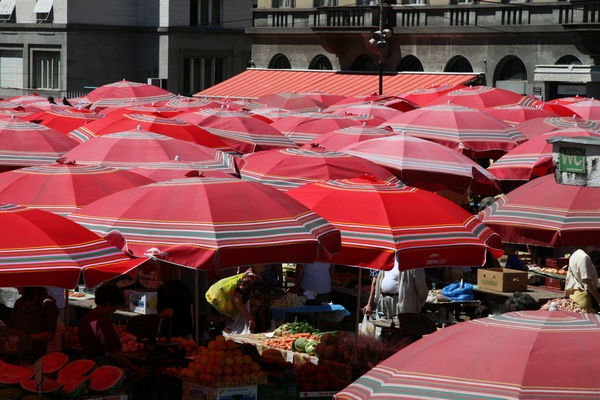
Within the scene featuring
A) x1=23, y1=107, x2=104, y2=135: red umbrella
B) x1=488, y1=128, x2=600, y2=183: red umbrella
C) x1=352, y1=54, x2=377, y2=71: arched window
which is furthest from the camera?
x1=352, y1=54, x2=377, y2=71: arched window

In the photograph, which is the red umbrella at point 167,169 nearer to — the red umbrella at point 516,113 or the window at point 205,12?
the red umbrella at point 516,113

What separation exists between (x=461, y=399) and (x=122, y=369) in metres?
5.28

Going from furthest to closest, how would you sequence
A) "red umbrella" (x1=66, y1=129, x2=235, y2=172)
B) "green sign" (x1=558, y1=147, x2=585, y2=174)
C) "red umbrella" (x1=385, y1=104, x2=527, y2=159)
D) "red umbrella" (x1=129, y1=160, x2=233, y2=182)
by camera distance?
"red umbrella" (x1=385, y1=104, x2=527, y2=159) < "red umbrella" (x1=66, y1=129, x2=235, y2=172) < "red umbrella" (x1=129, y1=160, x2=233, y2=182) < "green sign" (x1=558, y1=147, x2=585, y2=174)

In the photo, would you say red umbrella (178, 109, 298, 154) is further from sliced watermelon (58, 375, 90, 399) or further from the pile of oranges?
sliced watermelon (58, 375, 90, 399)

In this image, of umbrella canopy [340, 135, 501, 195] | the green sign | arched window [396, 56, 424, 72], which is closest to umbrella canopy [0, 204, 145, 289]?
the green sign

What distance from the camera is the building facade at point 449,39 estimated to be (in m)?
39.7

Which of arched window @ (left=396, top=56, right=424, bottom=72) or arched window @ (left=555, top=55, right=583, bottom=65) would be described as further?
arched window @ (left=396, top=56, right=424, bottom=72)

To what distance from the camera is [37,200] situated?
12.5 metres

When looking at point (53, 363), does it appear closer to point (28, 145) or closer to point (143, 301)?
point (143, 301)

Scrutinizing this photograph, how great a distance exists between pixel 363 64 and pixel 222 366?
39575mm

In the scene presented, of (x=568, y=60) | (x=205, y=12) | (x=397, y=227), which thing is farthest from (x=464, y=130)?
(x=205, y=12)

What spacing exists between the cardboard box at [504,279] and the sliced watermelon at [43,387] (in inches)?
329

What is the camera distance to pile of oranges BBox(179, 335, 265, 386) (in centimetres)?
1032

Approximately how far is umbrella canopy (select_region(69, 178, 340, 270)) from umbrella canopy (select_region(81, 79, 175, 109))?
726 inches
